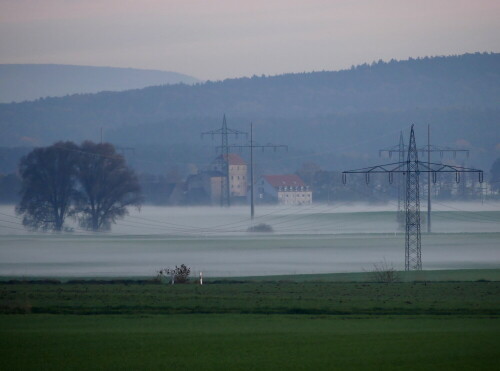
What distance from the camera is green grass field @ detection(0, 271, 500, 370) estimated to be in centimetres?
1620

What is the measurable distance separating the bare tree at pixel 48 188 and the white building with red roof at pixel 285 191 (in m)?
54.3

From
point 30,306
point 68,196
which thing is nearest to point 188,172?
point 68,196

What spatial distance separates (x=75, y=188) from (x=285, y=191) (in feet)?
178

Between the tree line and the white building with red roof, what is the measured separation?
168ft

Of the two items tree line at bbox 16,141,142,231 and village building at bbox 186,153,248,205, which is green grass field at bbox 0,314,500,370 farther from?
village building at bbox 186,153,248,205

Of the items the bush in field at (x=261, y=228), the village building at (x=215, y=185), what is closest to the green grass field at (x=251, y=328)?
the bush in field at (x=261, y=228)

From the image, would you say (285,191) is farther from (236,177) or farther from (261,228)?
(261,228)

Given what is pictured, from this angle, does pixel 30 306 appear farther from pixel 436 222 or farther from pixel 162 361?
pixel 436 222

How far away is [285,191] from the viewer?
5738 inches

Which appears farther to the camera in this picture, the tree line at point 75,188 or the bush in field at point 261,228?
the bush in field at point 261,228

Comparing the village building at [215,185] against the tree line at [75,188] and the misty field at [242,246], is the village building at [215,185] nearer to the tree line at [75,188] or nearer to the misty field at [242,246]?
the misty field at [242,246]

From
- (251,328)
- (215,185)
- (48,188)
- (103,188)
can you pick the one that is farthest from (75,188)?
(251,328)

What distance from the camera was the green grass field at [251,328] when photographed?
16.2 meters

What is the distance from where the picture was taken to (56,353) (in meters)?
16.9
